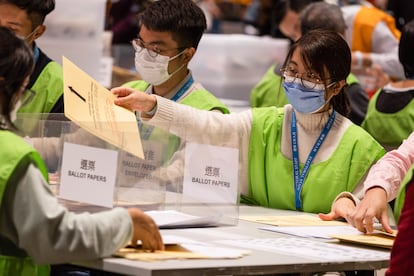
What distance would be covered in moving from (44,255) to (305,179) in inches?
54.6

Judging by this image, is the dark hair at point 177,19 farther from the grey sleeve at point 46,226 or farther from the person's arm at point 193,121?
the grey sleeve at point 46,226

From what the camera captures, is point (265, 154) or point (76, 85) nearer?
point (76, 85)

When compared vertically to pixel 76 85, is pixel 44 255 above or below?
below

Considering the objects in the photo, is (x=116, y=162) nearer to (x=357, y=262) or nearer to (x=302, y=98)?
(x=357, y=262)

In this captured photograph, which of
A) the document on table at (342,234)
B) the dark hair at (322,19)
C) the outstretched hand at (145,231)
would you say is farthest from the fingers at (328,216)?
the dark hair at (322,19)

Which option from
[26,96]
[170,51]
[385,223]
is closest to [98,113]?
[26,96]

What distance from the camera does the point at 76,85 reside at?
11.0 feet

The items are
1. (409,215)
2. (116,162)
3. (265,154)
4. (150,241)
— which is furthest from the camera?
(265,154)

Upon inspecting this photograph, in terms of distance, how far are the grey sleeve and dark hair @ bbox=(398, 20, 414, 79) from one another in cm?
250

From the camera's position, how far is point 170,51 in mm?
4430

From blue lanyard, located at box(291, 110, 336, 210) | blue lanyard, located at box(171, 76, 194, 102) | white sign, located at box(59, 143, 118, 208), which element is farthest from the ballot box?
blue lanyard, located at box(171, 76, 194, 102)

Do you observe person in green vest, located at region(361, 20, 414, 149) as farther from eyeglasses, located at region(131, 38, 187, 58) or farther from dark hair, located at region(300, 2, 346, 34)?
eyeglasses, located at region(131, 38, 187, 58)

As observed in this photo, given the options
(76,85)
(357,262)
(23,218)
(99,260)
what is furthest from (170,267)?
(76,85)

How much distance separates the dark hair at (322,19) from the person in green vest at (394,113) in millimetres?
549
